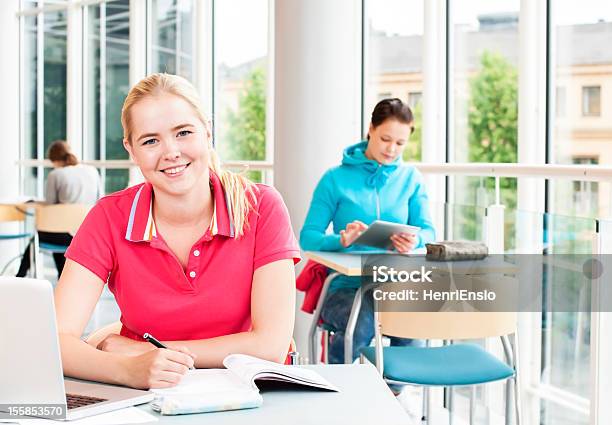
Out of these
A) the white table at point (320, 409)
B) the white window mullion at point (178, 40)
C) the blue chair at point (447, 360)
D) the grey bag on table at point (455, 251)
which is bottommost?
the blue chair at point (447, 360)

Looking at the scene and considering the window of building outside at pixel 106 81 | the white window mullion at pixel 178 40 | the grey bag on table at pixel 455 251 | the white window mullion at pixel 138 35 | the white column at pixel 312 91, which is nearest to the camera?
the grey bag on table at pixel 455 251

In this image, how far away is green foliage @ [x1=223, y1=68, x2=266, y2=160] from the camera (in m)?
6.54

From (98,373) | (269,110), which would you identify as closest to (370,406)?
(98,373)

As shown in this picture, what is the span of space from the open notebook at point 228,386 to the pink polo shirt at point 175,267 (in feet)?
1.05

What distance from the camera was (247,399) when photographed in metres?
1.48

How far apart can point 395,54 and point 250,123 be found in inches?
69.9

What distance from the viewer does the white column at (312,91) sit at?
476 cm

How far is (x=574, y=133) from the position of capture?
13.1 feet

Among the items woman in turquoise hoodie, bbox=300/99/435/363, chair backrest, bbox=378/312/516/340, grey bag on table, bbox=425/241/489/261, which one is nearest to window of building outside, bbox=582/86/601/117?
woman in turquoise hoodie, bbox=300/99/435/363

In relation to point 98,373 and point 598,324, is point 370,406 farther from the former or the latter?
point 598,324

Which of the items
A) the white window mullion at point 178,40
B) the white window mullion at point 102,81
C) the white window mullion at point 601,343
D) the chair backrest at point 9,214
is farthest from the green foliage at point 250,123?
the white window mullion at point 601,343

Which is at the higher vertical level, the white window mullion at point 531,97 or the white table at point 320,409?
the white window mullion at point 531,97

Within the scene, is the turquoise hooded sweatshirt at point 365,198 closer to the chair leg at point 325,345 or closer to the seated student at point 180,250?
the chair leg at point 325,345

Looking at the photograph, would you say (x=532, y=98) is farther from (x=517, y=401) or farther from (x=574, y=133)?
(x=517, y=401)
